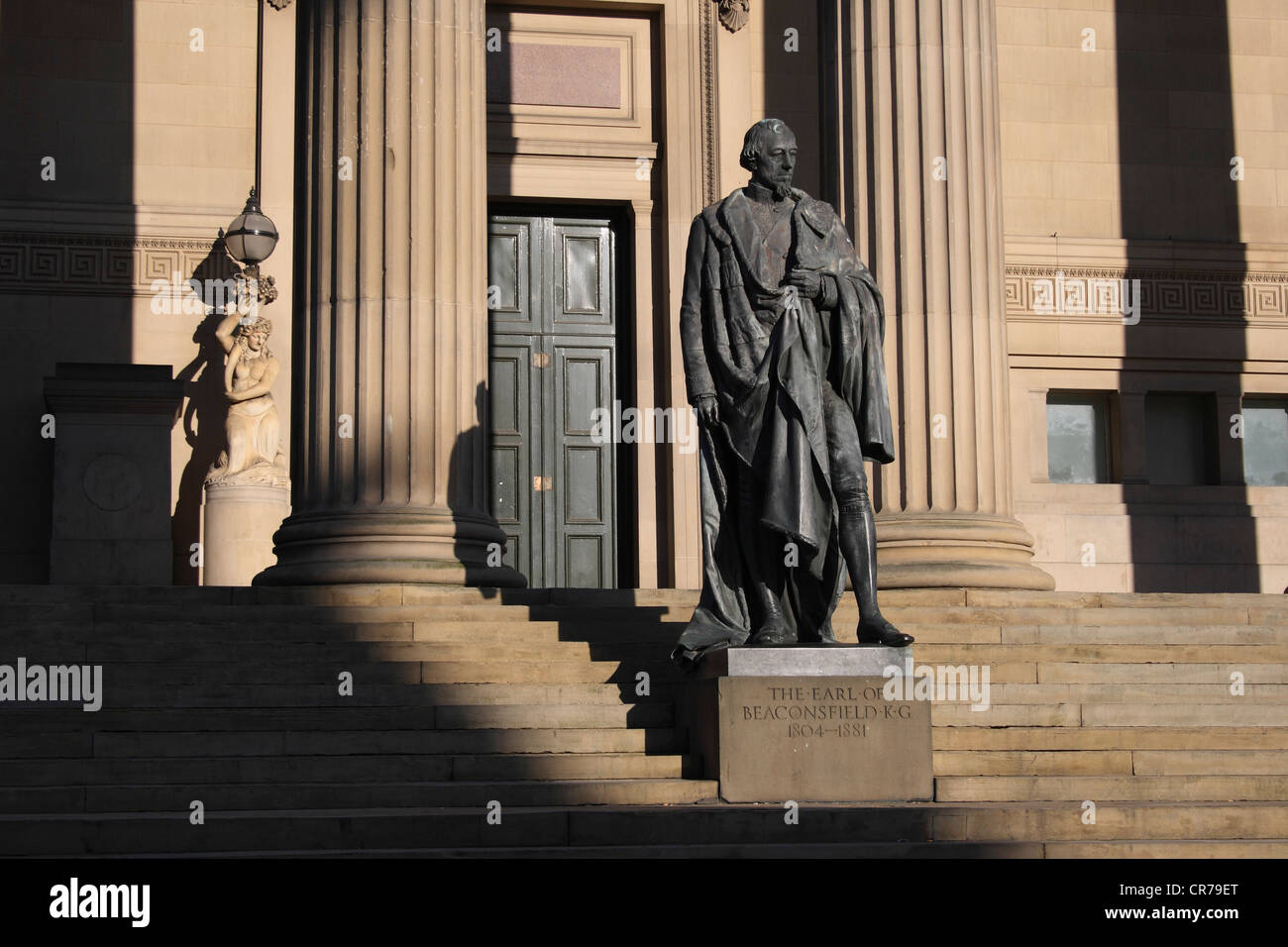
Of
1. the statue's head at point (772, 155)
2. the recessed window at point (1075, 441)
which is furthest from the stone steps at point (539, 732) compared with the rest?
the recessed window at point (1075, 441)

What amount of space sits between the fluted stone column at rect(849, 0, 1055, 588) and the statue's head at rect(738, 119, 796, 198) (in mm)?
4336

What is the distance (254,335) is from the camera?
17453mm

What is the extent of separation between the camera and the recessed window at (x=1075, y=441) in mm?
20406

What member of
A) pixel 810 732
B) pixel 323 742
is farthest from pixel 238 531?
pixel 810 732

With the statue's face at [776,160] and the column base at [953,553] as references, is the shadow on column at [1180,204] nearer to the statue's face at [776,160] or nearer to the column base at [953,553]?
the column base at [953,553]

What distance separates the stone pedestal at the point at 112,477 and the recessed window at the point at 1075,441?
987 centimetres

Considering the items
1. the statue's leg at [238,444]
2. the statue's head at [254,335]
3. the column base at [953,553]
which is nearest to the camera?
the column base at [953,553]

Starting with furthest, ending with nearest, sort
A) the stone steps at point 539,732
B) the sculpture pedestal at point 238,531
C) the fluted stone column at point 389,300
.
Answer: the sculpture pedestal at point 238,531
the fluted stone column at point 389,300
the stone steps at point 539,732

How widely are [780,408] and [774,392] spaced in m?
0.10

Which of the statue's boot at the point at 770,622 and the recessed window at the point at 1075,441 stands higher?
the recessed window at the point at 1075,441

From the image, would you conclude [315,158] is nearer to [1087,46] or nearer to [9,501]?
[9,501]

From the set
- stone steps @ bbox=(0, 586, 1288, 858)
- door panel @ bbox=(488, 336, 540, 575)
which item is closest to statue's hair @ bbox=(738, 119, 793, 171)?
stone steps @ bbox=(0, 586, 1288, 858)
